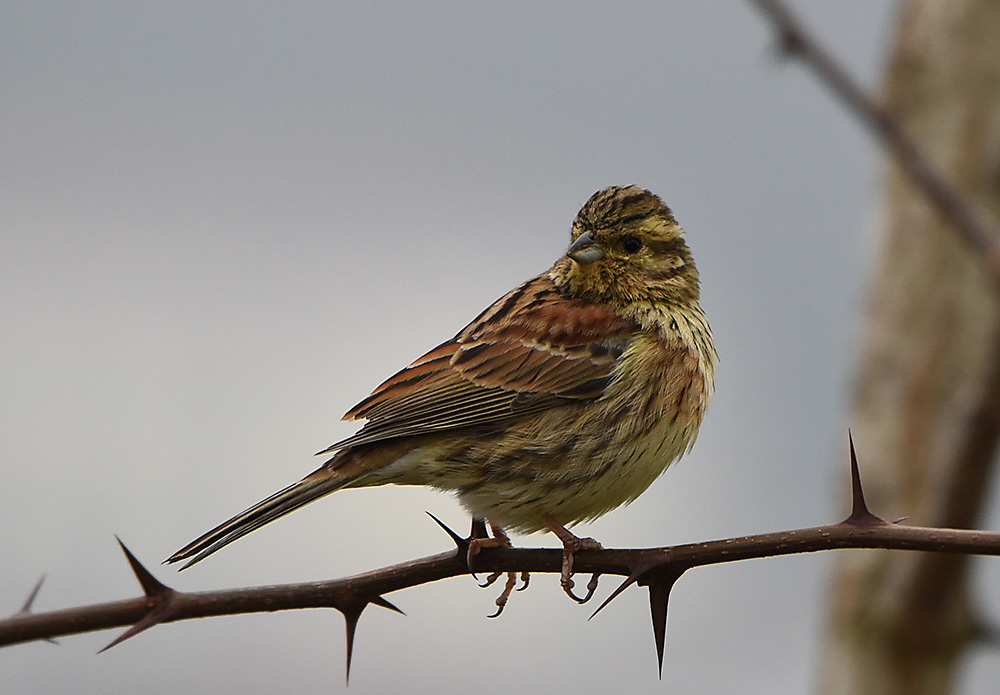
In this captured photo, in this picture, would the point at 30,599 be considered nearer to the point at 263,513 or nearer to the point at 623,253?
the point at 263,513

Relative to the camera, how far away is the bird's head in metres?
5.27

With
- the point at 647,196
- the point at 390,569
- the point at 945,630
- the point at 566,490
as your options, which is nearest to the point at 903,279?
the point at 945,630

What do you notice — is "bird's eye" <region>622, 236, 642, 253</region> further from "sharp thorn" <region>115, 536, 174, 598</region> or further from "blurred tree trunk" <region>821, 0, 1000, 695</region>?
"blurred tree trunk" <region>821, 0, 1000, 695</region>

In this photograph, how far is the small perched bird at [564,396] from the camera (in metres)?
4.71

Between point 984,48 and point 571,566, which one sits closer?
point 571,566

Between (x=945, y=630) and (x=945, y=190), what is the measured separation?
428 centimetres

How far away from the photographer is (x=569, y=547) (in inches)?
169

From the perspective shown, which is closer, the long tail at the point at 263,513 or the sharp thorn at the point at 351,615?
the sharp thorn at the point at 351,615

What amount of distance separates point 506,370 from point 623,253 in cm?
73

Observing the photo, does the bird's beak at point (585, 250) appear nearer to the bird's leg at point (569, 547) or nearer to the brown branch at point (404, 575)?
the bird's leg at point (569, 547)

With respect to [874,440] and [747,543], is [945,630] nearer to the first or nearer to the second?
[874,440]

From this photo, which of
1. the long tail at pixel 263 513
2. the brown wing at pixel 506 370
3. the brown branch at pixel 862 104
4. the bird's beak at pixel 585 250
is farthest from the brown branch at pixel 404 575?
the bird's beak at pixel 585 250

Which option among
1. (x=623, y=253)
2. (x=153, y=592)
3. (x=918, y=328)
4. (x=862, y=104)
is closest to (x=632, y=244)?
(x=623, y=253)

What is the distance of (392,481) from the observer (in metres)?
4.79
